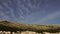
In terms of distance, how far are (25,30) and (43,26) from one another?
732mm

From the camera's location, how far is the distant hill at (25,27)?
18.2ft

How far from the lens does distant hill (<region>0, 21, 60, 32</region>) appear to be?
5.55m

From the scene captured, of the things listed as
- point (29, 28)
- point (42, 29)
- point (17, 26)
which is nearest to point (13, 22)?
point (17, 26)

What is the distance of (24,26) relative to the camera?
570 cm

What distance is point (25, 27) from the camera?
5.69 metres

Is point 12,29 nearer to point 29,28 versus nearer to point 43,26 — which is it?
point 29,28

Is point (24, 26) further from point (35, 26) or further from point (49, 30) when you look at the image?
point (49, 30)

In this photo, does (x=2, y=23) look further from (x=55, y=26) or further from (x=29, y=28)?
(x=55, y=26)

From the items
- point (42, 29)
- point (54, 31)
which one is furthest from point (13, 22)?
point (54, 31)

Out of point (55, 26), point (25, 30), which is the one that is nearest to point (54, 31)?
point (55, 26)

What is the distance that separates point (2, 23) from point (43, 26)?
5.27 ft

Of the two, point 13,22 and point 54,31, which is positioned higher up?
point 13,22

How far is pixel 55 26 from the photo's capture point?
19.1 ft

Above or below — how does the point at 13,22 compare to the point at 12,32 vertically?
above
